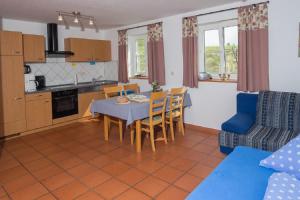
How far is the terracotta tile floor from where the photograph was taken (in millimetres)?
2260

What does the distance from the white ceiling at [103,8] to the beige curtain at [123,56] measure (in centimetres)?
84

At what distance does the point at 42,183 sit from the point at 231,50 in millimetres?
3449

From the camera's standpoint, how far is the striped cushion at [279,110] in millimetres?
2865

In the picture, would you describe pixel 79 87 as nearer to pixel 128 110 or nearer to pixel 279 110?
pixel 128 110

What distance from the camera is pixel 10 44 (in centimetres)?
384

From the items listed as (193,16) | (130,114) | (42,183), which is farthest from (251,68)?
(42,183)

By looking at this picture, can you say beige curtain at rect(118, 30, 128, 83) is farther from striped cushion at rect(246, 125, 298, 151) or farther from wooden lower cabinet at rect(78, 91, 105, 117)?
striped cushion at rect(246, 125, 298, 151)

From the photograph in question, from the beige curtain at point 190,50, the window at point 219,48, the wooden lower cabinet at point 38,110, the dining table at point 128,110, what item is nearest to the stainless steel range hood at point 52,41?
the wooden lower cabinet at point 38,110

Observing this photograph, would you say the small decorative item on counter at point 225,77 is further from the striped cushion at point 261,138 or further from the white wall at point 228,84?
the striped cushion at point 261,138

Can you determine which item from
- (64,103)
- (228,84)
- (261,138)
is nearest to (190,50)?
(228,84)

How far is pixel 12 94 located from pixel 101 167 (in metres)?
2.37

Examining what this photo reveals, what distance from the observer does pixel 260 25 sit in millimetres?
3184

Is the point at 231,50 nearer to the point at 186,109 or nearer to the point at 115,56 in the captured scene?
the point at 186,109

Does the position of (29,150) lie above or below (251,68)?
below
